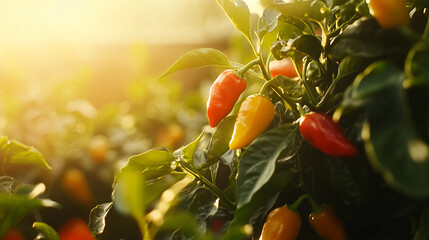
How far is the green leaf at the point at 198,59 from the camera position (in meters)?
0.77

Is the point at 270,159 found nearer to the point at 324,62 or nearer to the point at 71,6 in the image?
the point at 324,62

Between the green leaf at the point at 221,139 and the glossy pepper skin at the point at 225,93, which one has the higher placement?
the glossy pepper skin at the point at 225,93

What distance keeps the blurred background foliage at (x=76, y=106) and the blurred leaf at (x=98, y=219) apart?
0.74 feet

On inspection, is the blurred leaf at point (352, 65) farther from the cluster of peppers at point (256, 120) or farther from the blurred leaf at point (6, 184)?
the blurred leaf at point (6, 184)

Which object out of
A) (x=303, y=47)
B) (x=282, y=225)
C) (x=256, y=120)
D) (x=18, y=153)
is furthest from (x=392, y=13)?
(x=18, y=153)

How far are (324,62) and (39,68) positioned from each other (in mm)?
2958

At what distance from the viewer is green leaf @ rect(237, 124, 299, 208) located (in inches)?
23.4

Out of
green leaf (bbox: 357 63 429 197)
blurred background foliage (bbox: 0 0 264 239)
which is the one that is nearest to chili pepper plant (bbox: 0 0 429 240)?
green leaf (bbox: 357 63 429 197)

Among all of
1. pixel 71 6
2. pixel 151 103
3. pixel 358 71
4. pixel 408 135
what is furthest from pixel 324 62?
pixel 71 6

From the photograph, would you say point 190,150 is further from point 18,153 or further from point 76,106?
point 76,106

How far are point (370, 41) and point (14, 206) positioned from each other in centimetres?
55

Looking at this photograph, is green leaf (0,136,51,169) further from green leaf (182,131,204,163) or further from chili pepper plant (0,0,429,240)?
green leaf (182,131,204,163)

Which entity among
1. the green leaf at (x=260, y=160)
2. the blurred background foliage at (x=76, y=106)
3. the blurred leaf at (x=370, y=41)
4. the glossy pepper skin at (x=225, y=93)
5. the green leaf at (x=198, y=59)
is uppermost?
the green leaf at (x=198, y=59)

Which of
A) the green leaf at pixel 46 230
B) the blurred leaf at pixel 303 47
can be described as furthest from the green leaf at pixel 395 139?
the green leaf at pixel 46 230
